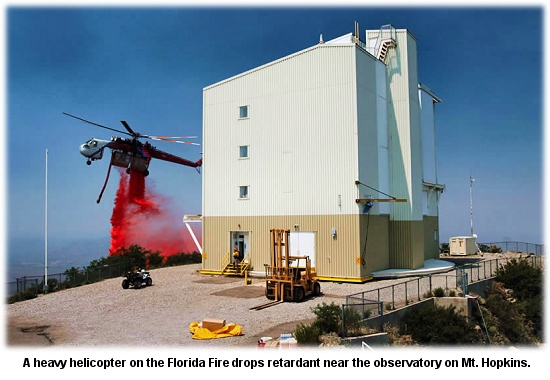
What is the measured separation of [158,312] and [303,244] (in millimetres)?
10260

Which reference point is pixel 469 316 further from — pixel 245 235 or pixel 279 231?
pixel 245 235

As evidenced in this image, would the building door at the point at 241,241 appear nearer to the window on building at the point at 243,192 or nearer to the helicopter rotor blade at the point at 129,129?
the window on building at the point at 243,192

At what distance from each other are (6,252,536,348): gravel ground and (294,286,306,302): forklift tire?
0.28 m

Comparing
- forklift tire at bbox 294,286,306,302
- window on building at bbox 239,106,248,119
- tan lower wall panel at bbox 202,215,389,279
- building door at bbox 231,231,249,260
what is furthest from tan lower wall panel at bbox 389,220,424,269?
window on building at bbox 239,106,248,119

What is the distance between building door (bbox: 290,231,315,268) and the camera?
2578cm

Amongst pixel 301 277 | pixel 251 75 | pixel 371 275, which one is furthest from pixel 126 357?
pixel 251 75

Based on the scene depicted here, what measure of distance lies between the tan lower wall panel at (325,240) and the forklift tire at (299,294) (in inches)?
196

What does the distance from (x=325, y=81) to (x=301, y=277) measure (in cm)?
1188

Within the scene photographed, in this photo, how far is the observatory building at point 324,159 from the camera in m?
25.1

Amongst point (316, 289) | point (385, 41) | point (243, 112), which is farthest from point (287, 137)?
point (316, 289)

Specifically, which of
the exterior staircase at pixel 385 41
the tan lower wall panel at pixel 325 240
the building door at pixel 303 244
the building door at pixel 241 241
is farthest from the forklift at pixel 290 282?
the exterior staircase at pixel 385 41

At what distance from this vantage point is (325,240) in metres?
25.3

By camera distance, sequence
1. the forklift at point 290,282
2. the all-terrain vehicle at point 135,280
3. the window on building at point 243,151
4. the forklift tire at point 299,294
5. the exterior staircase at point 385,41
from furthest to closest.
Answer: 1. the exterior staircase at point 385,41
2. the window on building at point 243,151
3. the all-terrain vehicle at point 135,280
4. the forklift at point 290,282
5. the forklift tire at point 299,294

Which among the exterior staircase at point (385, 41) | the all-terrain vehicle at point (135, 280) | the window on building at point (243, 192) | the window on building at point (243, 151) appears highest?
the exterior staircase at point (385, 41)
